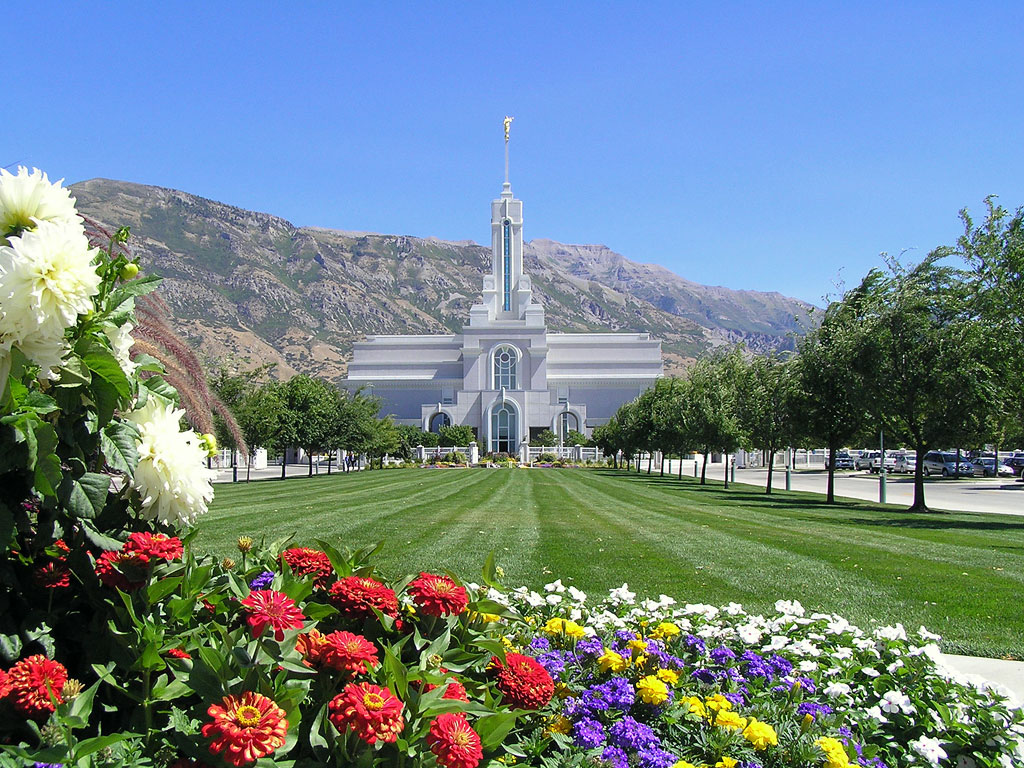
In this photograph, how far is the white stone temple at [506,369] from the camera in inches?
3108

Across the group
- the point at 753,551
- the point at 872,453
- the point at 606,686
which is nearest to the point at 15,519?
the point at 606,686

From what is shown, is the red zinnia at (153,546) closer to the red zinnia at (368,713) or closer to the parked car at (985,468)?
the red zinnia at (368,713)

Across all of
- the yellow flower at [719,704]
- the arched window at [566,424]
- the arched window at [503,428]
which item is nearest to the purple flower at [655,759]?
the yellow flower at [719,704]

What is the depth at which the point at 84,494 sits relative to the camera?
2.37 meters

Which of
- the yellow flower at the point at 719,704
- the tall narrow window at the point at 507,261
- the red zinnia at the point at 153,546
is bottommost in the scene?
the yellow flower at the point at 719,704

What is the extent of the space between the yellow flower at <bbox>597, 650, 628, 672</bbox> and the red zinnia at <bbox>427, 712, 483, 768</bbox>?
1.69 metres

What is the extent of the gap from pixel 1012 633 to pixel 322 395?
35235mm

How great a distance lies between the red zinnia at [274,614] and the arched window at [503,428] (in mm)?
75237

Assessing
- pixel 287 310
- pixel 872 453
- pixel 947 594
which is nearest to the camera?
pixel 947 594

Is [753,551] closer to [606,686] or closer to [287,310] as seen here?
[606,686]

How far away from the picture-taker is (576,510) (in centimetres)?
2014

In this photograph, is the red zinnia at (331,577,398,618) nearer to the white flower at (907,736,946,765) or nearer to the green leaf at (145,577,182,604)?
the green leaf at (145,577,182,604)

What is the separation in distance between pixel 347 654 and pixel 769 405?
30456 mm

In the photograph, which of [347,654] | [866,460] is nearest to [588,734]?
[347,654]
